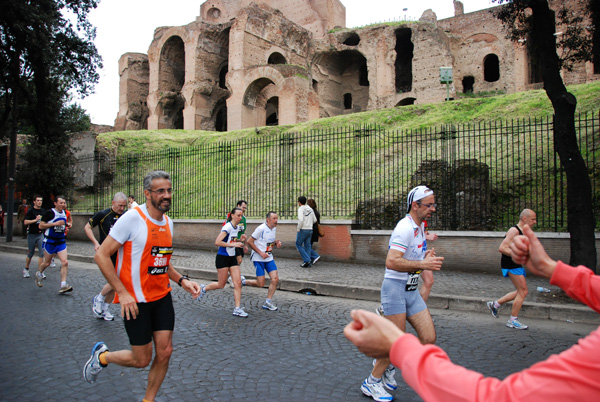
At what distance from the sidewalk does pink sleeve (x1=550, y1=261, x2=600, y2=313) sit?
5789 millimetres

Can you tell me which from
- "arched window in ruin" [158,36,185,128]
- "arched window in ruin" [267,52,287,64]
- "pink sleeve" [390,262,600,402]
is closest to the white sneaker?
"pink sleeve" [390,262,600,402]

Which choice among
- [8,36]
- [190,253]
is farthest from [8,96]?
[190,253]

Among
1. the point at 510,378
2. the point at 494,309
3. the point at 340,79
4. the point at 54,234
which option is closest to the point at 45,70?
the point at 54,234

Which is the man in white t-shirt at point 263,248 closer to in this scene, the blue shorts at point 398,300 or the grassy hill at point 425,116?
the blue shorts at point 398,300

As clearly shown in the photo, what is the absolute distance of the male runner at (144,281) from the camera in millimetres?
3221

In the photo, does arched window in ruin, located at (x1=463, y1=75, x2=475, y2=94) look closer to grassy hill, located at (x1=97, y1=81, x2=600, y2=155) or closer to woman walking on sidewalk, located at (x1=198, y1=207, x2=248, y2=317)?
grassy hill, located at (x1=97, y1=81, x2=600, y2=155)

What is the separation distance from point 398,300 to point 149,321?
206cm

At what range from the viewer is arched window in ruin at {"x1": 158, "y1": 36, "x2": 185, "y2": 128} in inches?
1578

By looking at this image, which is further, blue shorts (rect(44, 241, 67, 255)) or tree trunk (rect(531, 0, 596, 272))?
blue shorts (rect(44, 241, 67, 255))

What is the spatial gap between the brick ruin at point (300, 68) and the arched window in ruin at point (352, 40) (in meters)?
0.11

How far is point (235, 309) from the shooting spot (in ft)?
21.2

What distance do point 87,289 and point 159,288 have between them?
5796mm

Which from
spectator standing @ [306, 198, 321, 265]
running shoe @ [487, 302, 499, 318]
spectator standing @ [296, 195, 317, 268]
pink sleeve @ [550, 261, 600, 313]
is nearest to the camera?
pink sleeve @ [550, 261, 600, 313]

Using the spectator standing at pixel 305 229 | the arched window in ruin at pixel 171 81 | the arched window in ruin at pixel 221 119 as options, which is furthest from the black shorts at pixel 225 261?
the arched window in ruin at pixel 171 81
